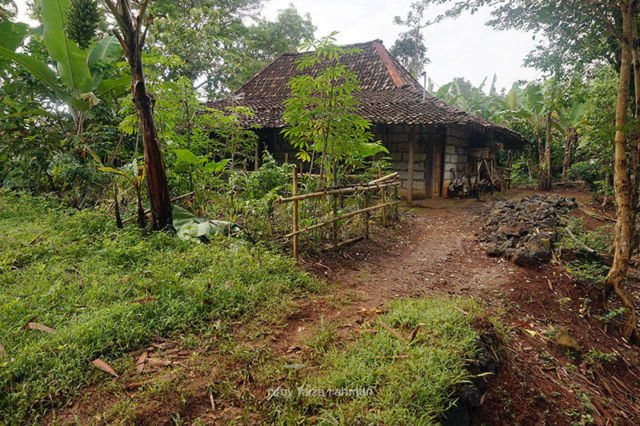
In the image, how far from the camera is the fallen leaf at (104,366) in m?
2.26

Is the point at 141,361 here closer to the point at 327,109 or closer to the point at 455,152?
the point at 327,109

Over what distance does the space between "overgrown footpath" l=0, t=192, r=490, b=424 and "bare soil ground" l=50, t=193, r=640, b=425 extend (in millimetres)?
16

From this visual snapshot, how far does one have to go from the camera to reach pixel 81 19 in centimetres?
509

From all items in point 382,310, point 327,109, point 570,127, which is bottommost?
point 382,310

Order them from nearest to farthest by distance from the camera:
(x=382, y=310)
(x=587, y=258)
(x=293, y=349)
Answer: (x=293, y=349)
(x=382, y=310)
(x=587, y=258)

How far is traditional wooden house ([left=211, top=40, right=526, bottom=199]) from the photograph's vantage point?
9672 mm

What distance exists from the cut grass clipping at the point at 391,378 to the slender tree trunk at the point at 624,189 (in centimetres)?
258

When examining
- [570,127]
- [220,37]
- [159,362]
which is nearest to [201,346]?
[159,362]

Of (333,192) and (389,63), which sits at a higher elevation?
(389,63)

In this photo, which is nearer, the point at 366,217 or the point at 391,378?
the point at 391,378

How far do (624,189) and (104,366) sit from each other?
5.37 metres

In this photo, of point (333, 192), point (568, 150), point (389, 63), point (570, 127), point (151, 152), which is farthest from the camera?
point (568, 150)

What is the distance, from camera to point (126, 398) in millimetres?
2105

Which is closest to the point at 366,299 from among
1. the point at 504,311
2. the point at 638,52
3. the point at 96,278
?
A: the point at 504,311
